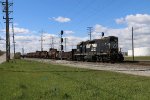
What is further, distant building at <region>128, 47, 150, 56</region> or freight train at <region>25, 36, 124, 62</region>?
distant building at <region>128, 47, 150, 56</region>

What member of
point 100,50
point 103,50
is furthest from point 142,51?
point 103,50

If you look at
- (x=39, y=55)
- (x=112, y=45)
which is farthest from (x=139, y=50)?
(x=112, y=45)

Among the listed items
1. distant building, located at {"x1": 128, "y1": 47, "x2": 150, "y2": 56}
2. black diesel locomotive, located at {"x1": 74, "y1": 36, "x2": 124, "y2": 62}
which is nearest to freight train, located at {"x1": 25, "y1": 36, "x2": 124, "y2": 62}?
black diesel locomotive, located at {"x1": 74, "y1": 36, "x2": 124, "y2": 62}

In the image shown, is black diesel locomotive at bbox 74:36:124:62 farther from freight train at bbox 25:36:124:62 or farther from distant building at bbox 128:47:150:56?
distant building at bbox 128:47:150:56

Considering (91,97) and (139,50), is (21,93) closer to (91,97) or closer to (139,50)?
(91,97)

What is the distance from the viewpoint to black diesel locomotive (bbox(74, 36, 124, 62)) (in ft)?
174

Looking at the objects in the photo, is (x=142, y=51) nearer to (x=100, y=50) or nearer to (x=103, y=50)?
(x=100, y=50)

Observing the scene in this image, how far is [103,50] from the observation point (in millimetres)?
55188

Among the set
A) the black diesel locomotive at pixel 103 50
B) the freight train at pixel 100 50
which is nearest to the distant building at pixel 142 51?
the freight train at pixel 100 50

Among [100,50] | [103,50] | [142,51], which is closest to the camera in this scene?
[103,50]

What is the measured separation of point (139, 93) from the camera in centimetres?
1448

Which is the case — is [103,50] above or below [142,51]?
below

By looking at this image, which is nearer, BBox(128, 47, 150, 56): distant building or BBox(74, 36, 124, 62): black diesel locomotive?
BBox(74, 36, 124, 62): black diesel locomotive

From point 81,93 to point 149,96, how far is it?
282cm
